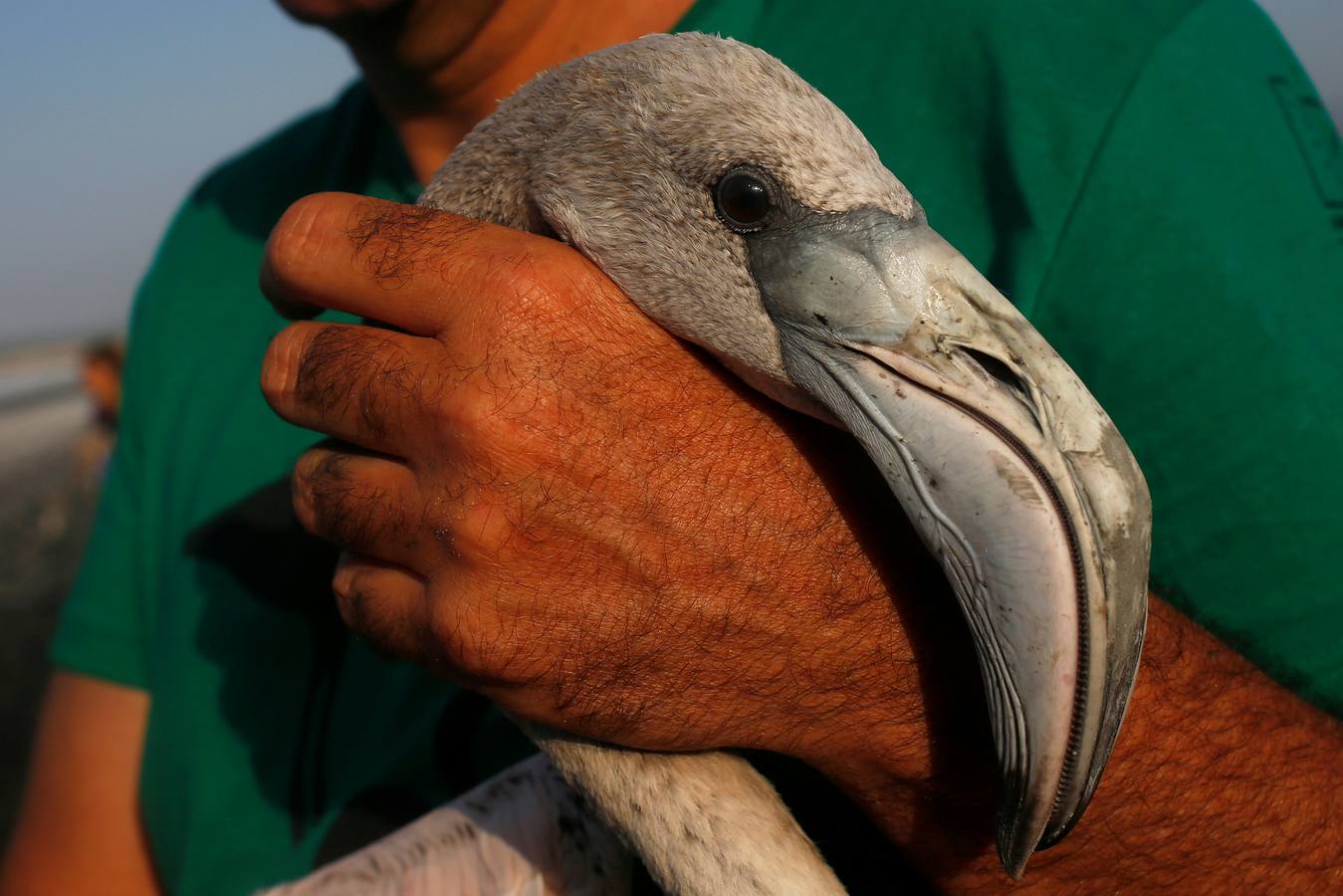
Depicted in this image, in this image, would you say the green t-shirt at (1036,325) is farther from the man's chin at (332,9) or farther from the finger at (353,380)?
the finger at (353,380)

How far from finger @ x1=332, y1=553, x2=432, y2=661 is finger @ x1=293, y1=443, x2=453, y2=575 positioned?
0.07ft

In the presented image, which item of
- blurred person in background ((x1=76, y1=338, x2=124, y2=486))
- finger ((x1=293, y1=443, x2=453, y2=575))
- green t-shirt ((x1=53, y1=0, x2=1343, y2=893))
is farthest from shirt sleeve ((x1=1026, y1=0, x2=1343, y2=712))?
blurred person in background ((x1=76, y1=338, x2=124, y2=486))

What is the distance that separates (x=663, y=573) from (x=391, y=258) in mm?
474

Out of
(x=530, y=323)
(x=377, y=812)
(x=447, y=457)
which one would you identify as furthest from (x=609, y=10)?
(x=377, y=812)

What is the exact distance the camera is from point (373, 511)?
4.16 ft

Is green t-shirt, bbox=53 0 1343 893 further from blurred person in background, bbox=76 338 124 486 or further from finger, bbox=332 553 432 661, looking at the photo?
blurred person in background, bbox=76 338 124 486

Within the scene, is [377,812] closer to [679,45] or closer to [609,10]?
[679,45]

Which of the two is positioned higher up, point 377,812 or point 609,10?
point 609,10

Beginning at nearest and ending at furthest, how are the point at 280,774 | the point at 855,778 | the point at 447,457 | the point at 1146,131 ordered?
the point at 447,457 → the point at 855,778 → the point at 1146,131 → the point at 280,774

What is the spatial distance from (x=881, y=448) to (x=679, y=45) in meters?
0.54

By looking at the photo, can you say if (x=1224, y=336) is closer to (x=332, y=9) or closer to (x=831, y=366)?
(x=831, y=366)

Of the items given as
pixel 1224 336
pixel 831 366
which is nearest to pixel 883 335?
pixel 831 366

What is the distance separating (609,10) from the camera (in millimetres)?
1840

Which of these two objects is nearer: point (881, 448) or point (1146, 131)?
point (881, 448)
